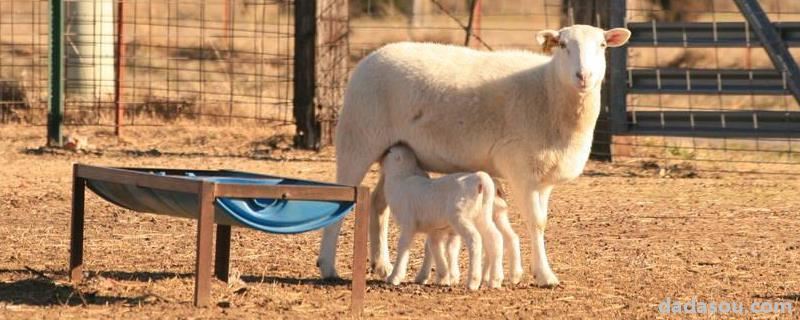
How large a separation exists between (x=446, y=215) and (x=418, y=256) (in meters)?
1.54

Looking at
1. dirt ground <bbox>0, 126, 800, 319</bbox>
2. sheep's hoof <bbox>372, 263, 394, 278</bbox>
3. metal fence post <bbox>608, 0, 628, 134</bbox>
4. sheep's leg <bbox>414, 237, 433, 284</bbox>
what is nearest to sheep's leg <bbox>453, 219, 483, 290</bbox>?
dirt ground <bbox>0, 126, 800, 319</bbox>

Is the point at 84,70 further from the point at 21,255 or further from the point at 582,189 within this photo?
the point at 21,255

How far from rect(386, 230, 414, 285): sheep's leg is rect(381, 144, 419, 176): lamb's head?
45cm

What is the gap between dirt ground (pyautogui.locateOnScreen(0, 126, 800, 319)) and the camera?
6.98 m

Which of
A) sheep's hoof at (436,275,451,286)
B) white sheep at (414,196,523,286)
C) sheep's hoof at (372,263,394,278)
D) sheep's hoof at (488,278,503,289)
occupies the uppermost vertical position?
white sheep at (414,196,523,286)

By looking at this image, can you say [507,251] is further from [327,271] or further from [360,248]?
[360,248]

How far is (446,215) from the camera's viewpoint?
7.37 meters

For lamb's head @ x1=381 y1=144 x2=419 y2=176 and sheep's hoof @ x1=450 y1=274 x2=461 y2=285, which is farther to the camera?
lamb's head @ x1=381 y1=144 x2=419 y2=176

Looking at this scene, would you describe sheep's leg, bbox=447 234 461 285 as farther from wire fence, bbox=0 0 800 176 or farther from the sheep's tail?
wire fence, bbox=0 0 800 176

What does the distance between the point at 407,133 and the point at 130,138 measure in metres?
7.56

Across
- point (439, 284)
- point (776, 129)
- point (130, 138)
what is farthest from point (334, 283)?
point (130, 138)

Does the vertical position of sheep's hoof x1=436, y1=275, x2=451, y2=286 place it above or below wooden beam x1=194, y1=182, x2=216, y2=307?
below

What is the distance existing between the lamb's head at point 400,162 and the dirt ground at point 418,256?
0.62 metres

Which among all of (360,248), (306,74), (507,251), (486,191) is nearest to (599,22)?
(306,74)
